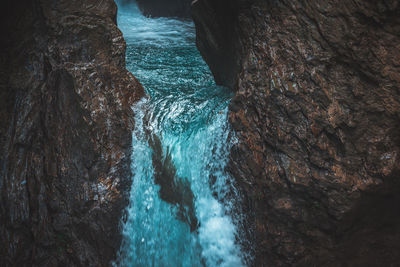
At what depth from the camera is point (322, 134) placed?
2.02 meters

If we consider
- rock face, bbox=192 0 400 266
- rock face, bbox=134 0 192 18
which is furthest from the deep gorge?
rock face, bbox=134 0 192 18

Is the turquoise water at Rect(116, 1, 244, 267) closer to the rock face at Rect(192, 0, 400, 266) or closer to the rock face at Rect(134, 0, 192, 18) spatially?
the rock face at Rect(192, 0, 400, 266)

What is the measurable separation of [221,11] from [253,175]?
2315 mm

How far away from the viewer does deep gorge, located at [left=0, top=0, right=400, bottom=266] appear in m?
1.93

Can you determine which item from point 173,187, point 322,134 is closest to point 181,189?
point 173,187

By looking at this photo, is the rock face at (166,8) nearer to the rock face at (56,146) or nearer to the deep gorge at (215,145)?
the deep gorge at (215,145)

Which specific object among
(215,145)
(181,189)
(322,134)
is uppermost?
(322,134)

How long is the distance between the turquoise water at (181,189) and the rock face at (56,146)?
207 millimetres

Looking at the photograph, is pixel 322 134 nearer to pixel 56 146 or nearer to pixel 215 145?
pixel 215 145

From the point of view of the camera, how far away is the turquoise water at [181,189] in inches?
98.3

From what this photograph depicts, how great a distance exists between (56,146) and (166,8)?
10.8m

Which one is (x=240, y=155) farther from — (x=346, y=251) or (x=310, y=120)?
(x=346, y=251)

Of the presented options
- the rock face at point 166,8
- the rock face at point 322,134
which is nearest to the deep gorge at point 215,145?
the rock face at point 322,134

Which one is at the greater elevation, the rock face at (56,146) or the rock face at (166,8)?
the rock face at (166,8)
